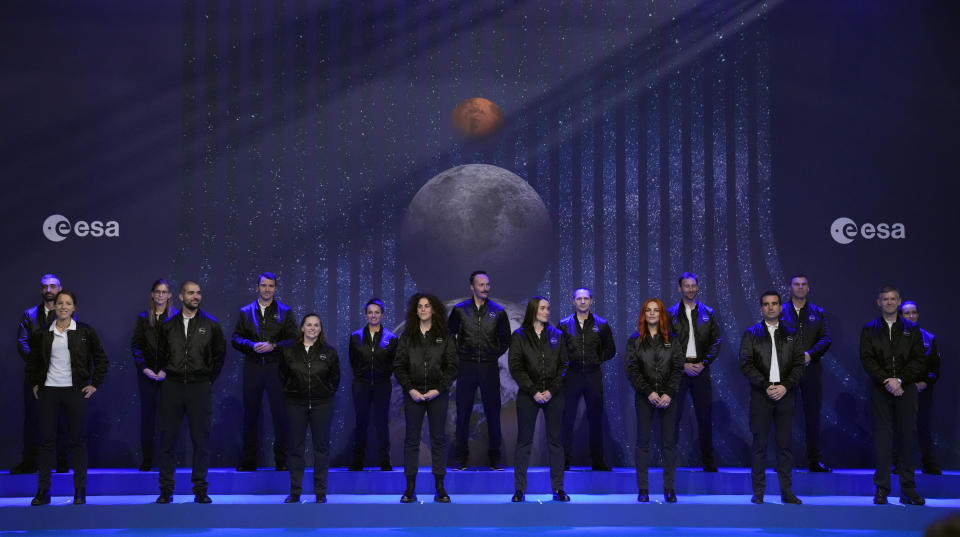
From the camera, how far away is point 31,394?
668 centimetres

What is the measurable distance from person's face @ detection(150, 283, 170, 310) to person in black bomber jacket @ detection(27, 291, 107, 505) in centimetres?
77

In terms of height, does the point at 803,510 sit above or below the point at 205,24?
below

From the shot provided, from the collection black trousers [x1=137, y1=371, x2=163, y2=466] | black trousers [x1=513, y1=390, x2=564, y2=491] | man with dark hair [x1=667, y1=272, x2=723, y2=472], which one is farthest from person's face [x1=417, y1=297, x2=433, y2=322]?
black trousers [x1=137, y1=371, x2=163, y2=466]

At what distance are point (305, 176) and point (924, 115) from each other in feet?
17.0

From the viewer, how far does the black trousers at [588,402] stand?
6723mm

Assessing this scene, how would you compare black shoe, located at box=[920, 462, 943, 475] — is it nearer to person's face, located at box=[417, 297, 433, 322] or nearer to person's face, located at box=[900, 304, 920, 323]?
person's face, located at box=[900, 304, 920, 323]

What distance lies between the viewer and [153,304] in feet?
21.7

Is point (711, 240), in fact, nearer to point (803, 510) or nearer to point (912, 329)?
point (912, 329)

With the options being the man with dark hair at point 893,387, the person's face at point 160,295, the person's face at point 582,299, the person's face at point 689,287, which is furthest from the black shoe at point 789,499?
the person's face at point 160,295

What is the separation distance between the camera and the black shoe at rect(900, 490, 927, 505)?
231 inches

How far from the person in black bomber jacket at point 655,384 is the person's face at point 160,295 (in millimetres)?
3223

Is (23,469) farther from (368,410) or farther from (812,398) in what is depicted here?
(812,398)

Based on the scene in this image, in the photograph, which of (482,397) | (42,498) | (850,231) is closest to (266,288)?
(482,397)

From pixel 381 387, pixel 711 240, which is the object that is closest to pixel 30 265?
pixel 381 387
